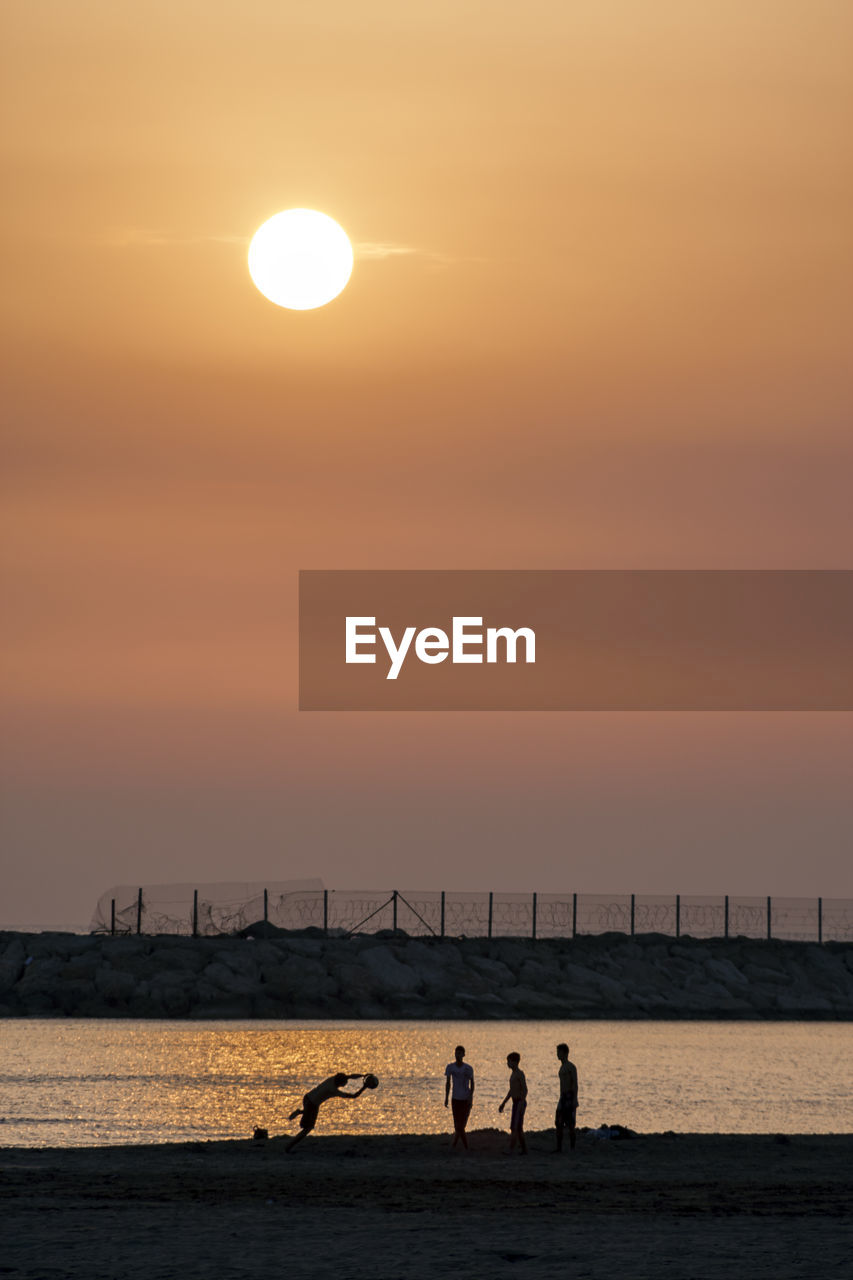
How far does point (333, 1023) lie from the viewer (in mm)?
92875

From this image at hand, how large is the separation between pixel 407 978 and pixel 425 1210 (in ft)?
248

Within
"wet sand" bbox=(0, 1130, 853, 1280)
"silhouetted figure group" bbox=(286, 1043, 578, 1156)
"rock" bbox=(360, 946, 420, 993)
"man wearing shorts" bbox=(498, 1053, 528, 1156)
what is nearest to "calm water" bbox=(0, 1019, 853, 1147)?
"rock" bbox=(360, 946, 420, 993)

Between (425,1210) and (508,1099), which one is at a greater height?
(508,1099)

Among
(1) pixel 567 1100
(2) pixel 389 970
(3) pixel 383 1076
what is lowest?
(3) pixel 383 1076

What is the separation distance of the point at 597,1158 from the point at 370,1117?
583 inches

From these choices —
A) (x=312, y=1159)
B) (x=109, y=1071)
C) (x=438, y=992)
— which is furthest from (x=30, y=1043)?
(x=312, y=1159)

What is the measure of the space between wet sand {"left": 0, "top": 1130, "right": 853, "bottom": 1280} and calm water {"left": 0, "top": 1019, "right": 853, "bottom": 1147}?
890 centimetres

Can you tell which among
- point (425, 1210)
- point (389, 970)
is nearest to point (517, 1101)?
point (425, 1210)

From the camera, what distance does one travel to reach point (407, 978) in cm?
10019

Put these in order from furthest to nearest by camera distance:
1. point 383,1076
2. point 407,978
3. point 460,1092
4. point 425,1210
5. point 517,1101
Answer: point 407,978, point 383,1076, point 460,1092, point 517,1101, point 425,1210

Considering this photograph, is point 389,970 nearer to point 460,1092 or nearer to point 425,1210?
point 460,1092

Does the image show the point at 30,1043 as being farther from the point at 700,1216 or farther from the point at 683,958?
the point at 700,1216

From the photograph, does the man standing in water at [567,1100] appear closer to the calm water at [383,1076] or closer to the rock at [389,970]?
the calm water at [383,1076]

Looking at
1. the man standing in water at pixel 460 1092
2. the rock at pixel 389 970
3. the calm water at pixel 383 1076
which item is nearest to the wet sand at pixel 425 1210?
the man standing in water at pixel 460 1092
